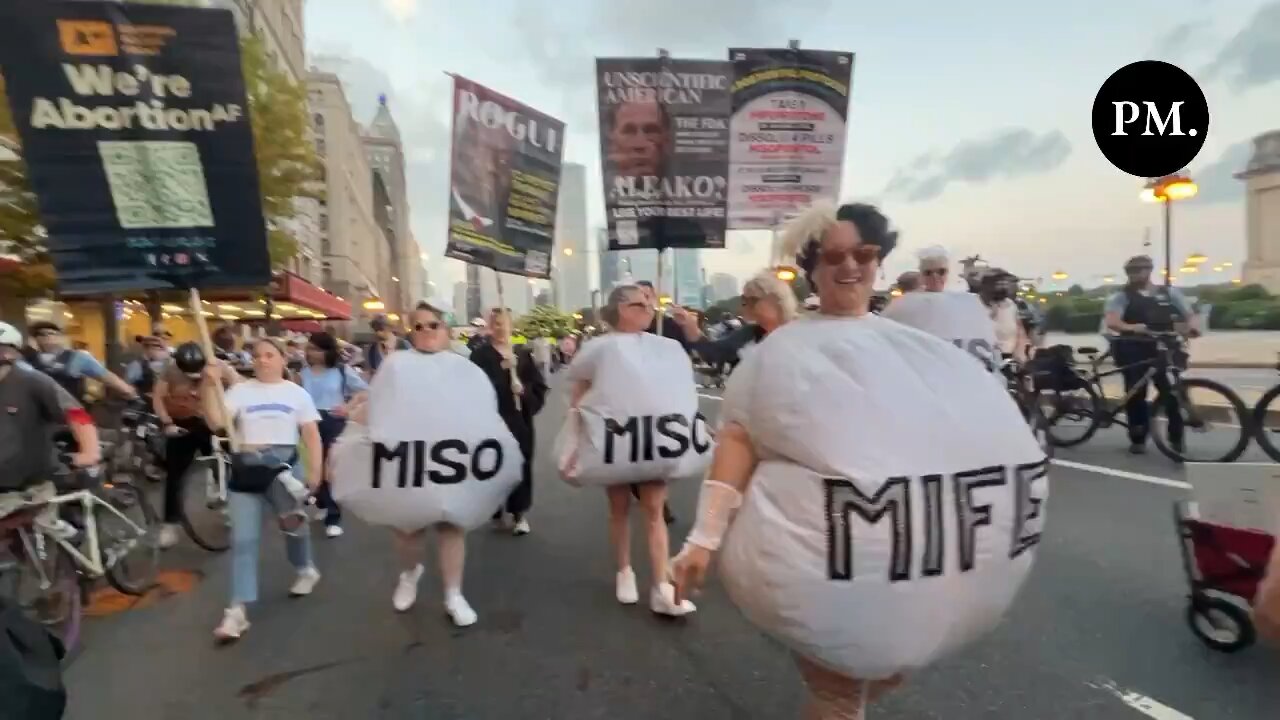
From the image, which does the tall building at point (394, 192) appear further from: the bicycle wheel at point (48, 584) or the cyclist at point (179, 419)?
the bicycle wheel at point (48, 584)

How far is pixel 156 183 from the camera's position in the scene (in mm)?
5430

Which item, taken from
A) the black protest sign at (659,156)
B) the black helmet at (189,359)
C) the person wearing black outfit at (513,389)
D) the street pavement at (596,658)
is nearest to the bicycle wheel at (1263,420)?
the street pavement at (596,658)

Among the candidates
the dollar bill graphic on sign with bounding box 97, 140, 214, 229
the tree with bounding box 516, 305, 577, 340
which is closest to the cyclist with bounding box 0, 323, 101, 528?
the dollar bill graphic on sign with bounding box 97, 140, 214, 229

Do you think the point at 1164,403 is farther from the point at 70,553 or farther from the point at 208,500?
the point at 70,553

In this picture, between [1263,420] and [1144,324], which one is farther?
[1144,324]

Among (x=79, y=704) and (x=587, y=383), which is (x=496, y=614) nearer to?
(x=587, y=383)

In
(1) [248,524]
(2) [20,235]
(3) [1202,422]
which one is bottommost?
(1) [248,524]

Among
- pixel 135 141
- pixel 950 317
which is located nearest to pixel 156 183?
pixel 135 141

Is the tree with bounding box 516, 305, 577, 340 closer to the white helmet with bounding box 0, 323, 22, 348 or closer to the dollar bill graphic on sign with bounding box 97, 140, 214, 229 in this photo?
the dollar bill graphic on sign with bounding box 97, 140, 214, 229

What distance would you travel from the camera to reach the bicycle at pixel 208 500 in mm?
7414

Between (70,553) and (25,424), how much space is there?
828 millimetres

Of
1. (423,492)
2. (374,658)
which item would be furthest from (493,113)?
(374,658)

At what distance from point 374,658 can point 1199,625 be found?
3905 millimetres

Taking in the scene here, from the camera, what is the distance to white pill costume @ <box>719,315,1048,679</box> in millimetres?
2236
